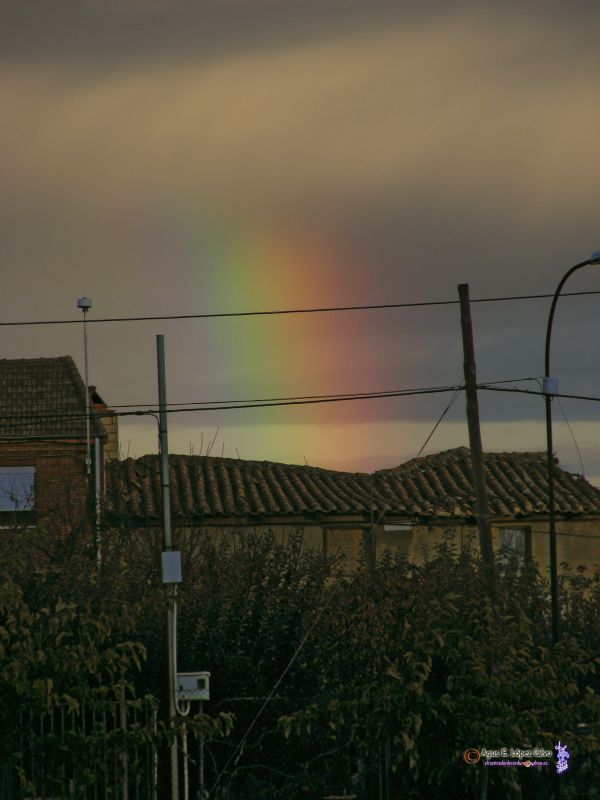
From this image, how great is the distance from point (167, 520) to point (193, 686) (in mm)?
5155

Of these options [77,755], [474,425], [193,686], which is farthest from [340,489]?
[77,755]

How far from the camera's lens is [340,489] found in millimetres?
36000

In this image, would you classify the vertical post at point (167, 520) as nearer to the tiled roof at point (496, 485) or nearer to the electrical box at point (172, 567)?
the electrical box at point (172, 567)

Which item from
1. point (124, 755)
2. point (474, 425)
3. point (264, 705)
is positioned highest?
point (474, 425)

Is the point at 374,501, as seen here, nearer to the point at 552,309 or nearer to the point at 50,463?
the point at 50,463

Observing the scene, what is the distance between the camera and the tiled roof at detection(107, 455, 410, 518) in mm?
33625

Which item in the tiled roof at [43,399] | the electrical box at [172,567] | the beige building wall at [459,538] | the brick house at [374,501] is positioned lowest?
the electrical box at [172,567]

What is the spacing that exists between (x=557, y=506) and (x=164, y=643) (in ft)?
75.3

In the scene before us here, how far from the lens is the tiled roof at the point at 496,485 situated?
35469 mm

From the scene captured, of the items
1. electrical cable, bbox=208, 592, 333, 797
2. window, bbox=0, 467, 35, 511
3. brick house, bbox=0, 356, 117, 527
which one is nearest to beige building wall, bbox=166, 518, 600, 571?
brick house, bbox=0, 356, 117, 527

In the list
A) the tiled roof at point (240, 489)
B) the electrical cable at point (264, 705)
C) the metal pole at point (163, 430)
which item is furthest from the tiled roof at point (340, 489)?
the electrical cable at point (264, 705)

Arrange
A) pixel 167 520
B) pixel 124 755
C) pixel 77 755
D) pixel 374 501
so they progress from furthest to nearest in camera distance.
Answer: pixel 374 501
pixel 167 520
pixel 124 755
pixel 77 755

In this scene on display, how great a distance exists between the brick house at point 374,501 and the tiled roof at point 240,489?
0.03 m

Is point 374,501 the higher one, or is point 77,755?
point 374,501
